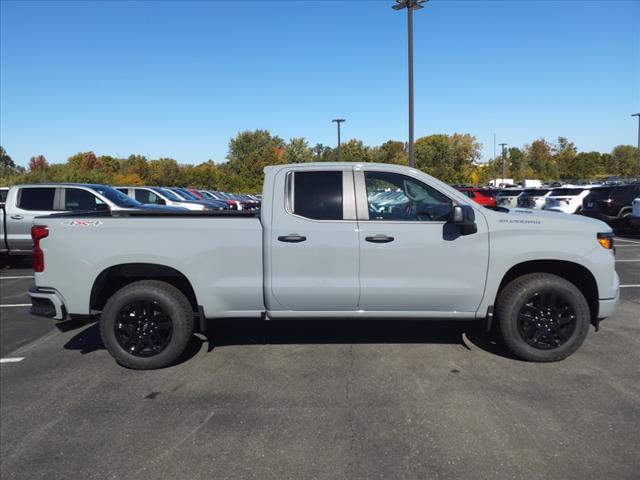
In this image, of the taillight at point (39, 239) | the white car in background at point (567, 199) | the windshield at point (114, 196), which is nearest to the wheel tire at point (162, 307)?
the taillight at point (39, 239)

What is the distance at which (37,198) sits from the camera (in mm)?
10312

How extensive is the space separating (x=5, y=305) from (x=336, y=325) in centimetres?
523

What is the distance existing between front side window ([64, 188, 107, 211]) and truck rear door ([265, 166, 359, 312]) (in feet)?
25.2

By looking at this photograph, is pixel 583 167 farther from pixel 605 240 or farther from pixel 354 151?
pixel 605 240

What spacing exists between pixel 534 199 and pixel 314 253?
1948cm

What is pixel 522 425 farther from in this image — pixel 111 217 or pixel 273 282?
pixel 111 217

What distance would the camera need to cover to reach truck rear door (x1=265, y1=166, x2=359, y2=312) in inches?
164

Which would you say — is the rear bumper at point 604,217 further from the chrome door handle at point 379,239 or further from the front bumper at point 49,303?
the front bumper at point 49,303

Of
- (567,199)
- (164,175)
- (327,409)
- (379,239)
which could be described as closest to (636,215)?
(567,199)

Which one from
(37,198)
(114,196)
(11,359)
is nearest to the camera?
(11,359)

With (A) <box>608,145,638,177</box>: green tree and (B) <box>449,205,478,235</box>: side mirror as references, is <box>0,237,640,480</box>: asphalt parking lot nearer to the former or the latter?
(B) <box>449,205,478,235</box>: side mirror

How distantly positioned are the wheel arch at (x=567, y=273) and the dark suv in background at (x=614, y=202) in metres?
12.5

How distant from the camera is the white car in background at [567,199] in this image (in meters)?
18.0

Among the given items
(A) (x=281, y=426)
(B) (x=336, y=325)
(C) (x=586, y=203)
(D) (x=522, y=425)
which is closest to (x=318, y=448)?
(A) (x=281, y=426)
